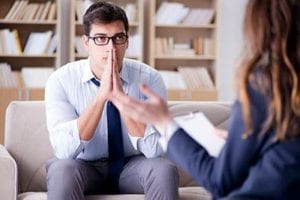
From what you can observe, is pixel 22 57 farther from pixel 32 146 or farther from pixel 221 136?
pixel 221 136

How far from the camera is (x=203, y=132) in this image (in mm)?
1459

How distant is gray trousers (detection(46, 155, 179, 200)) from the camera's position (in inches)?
88.7

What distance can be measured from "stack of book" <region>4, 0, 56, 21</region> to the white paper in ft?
12.4

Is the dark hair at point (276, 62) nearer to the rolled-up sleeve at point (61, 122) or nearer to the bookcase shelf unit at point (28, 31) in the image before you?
→ the rolled-up sleeve at point (61, 122)

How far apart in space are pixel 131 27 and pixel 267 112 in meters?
4.08

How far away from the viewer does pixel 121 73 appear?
2602 mm

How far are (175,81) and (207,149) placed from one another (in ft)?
12.6

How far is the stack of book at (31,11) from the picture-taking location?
502 centimetres

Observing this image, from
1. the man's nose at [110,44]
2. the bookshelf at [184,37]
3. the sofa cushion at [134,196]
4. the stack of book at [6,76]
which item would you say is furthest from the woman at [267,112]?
the stack of book at [6,76]

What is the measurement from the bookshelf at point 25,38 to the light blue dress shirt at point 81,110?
2464 millimetres

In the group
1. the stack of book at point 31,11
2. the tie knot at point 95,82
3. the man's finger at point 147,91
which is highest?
the stack of book at point 31,11

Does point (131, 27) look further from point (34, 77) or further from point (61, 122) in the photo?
point (61, 122)

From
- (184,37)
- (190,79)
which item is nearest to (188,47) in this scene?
(184,37)

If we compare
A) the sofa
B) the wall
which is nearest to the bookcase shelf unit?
the wall
